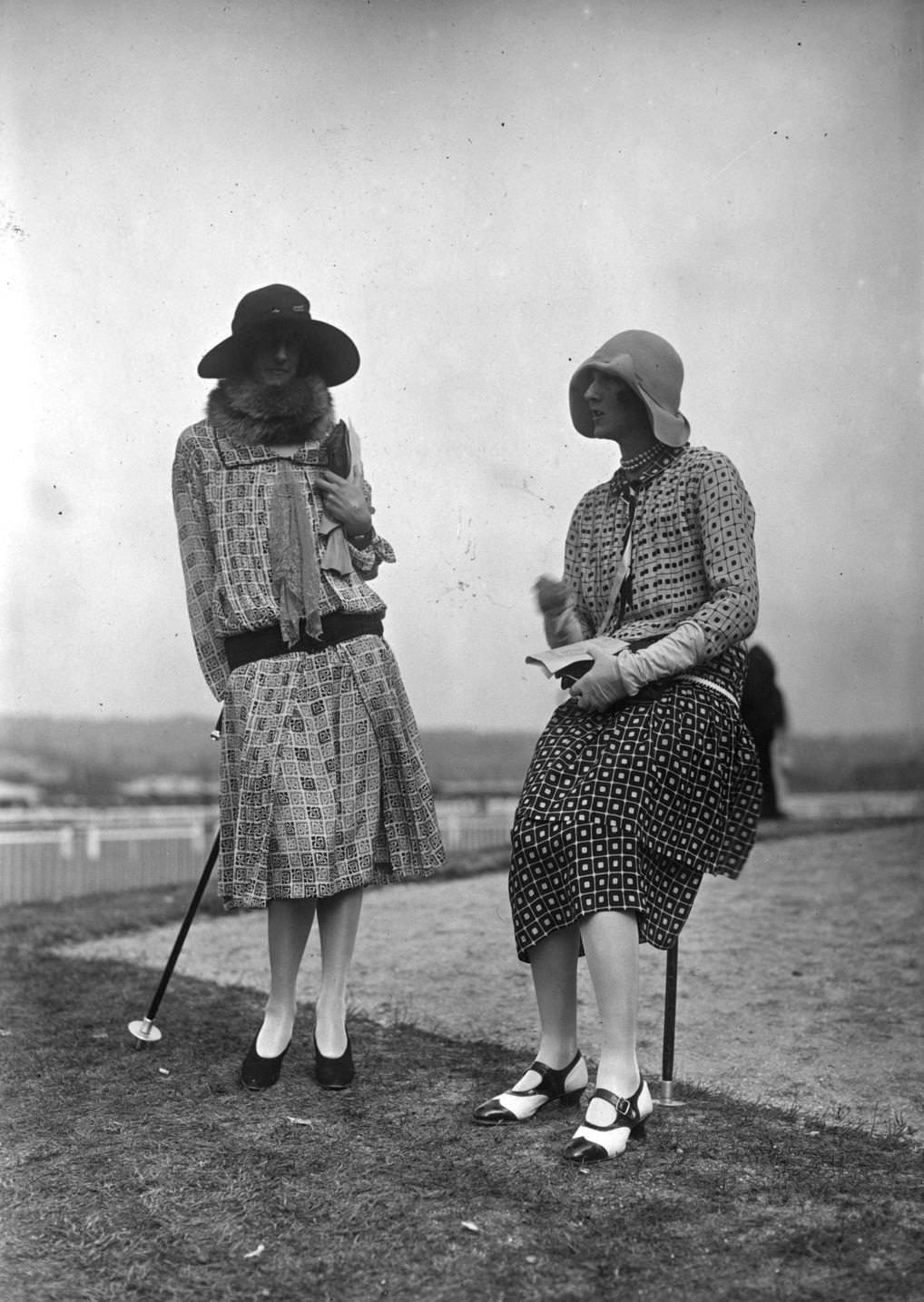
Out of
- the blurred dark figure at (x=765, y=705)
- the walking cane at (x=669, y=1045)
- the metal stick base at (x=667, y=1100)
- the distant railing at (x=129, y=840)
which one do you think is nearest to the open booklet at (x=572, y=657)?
the walking cane at (x=669, y=1045)

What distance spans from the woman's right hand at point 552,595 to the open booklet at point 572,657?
0.17 metres

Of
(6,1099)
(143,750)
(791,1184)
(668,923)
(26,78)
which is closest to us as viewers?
(791,1184)

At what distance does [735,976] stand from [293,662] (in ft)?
8.34

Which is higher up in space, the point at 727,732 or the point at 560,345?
the point at 560,345

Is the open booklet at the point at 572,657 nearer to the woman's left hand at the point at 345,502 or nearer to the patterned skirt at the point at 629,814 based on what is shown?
the patterned skirt at the point at 629,814

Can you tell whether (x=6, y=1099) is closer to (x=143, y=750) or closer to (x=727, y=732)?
(x=727, y=732)

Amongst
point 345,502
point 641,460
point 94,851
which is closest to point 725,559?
point 641,460

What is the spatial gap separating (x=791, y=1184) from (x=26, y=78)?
11.5 ft

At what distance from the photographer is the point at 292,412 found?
381 cm

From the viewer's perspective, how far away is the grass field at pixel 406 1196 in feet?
7.73

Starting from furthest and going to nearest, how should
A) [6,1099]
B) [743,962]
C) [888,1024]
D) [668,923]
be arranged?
[743,962] < [888,1024] < [6,1099] < [668,923]

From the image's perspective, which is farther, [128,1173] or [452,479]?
[452,479]

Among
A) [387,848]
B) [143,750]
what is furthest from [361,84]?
[143,750]

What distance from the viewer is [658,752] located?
127 inches
